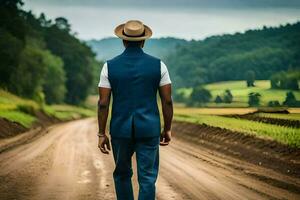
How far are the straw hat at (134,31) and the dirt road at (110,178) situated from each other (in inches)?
147

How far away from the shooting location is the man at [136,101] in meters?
6.27

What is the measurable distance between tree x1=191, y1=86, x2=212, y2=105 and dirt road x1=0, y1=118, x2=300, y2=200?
68.3ft

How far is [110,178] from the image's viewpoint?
11.9 meters

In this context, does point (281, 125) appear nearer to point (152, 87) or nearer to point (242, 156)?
→ point (242, 156)

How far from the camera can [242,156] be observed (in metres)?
17.4

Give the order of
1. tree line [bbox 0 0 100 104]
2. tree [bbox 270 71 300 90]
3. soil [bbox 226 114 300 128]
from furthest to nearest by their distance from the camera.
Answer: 1. tree line [bbox 0 0 100 104]
2. tree [bbox 270 71 300 90]
3. soil [bbox 226 114 300 128]

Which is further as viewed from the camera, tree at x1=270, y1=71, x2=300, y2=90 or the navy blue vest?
tree at x1=270, y1=71, x2=300, y2=90

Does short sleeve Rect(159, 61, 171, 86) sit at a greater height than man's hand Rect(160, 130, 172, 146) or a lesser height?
greater

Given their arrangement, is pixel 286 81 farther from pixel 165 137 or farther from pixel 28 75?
pixel 28 75

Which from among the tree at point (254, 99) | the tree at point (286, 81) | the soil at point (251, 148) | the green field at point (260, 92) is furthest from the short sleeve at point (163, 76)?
the tree at point (254, 99)

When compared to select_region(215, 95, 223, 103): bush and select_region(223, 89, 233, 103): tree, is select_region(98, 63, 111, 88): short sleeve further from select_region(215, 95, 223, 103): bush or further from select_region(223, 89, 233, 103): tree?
select_region(215, 95, 223, 103): bush

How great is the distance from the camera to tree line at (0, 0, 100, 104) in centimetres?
5818

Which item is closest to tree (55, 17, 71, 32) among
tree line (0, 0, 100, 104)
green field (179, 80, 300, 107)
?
tree line (0, 0, 100, 104)

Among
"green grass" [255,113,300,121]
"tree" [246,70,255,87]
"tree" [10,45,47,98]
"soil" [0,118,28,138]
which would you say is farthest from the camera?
"tree" [10,45,47,98]
